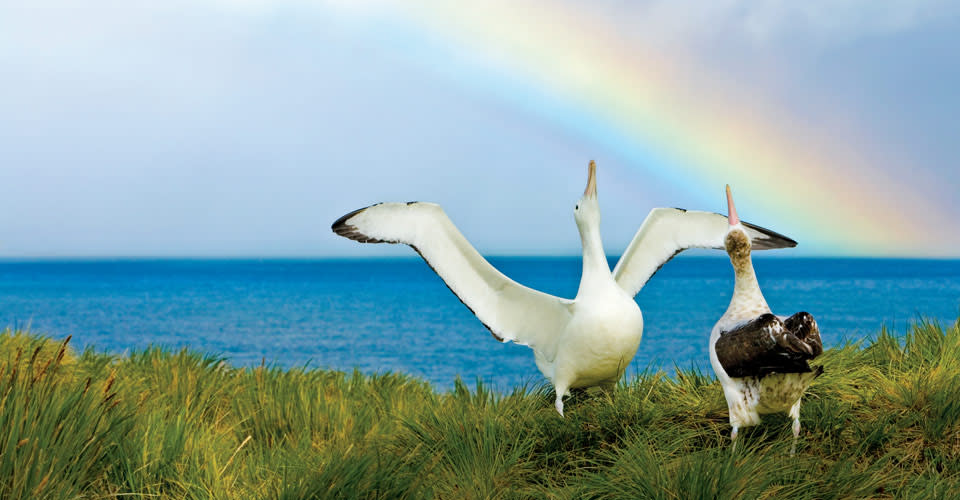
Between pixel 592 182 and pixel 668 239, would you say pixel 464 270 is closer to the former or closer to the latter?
pixel 592 182

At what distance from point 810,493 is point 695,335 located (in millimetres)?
34817

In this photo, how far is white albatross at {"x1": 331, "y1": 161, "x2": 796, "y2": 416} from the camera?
5426mm

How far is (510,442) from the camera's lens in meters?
5.21

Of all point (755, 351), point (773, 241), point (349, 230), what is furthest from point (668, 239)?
point (349, 230)

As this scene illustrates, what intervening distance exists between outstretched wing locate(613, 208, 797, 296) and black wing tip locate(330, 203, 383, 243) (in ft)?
6.67

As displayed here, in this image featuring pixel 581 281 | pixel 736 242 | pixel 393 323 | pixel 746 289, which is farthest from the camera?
pixel 393 323

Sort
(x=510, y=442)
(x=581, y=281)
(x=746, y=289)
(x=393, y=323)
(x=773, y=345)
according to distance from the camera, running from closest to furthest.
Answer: (x=773, y=345) < (x=746, y=289) < (x=510, y=442) < (x=581, y=281) < (x=393, y=323)

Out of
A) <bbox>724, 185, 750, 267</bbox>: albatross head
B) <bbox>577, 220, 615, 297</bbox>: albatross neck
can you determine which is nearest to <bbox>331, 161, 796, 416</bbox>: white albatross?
<bbox>577, 220, 615, 297</bbox>: albatross neck

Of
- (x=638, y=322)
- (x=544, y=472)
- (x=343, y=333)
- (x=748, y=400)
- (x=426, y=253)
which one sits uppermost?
(x=426, y=253)

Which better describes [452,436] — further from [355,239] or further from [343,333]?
[343,333]

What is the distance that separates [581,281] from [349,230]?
1827 millimetres

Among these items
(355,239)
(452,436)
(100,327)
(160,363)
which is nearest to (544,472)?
(452,436)

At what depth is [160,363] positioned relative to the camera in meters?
8.22

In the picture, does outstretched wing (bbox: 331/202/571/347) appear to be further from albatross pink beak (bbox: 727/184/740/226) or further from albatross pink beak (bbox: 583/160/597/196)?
albatross pink beak (bbox: 727/184/740/226)
